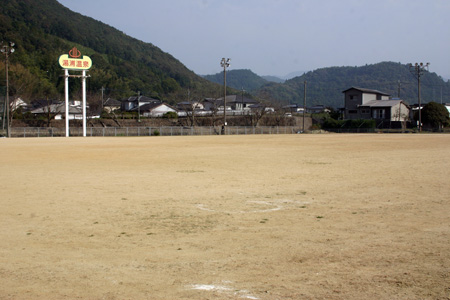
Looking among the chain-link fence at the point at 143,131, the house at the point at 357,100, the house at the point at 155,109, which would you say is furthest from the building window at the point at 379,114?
the house at the point at 155,109

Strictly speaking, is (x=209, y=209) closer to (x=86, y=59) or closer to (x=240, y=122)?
(x=86, y=59)

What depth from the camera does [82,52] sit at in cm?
14500

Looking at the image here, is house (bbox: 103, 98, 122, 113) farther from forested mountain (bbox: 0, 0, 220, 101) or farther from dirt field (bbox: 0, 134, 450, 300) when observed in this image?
dirt field (bbox: 0, 134, 450, 300)

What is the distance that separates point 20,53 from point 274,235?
11418 centimetres

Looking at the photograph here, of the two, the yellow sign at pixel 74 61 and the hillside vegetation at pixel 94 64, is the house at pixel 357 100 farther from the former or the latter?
the yellow sign at pixel 74 61

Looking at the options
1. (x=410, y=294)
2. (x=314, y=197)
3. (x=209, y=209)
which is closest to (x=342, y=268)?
(x=410, y=294)

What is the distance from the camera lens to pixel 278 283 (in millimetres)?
4984

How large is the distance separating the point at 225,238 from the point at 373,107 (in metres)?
81.0

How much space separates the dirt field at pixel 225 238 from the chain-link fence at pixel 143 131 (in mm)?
45784

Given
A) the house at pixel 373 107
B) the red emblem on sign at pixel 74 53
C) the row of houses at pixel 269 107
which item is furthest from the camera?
the house at pixel 373 107

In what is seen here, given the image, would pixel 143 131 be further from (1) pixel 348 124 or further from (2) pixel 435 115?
(2) pixel 435 115

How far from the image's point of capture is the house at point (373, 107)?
7988cm

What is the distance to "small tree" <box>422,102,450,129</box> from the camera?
7344 centimetres

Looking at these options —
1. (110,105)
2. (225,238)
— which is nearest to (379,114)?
(110,105)
